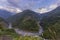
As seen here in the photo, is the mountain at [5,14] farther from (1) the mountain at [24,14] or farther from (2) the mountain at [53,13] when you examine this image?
(2) the mountain at [53,13]

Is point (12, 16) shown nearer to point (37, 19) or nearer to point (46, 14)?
point (37, 19)

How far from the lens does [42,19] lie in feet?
16.5

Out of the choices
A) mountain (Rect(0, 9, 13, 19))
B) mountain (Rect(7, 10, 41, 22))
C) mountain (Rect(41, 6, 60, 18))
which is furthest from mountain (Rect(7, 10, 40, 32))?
mountain (Rect(41, 6, 60, 18))

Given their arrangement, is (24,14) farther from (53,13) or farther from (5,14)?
(53,13)

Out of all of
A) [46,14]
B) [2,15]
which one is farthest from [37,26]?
[2,15]

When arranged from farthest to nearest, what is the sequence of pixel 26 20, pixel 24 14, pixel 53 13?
pixel 24 14 < pixel 53 13 < pixel 26 20

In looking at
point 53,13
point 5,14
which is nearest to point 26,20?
point 5,14

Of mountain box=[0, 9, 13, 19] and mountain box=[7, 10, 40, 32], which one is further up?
mountain box=[0, 9, 13, 19]

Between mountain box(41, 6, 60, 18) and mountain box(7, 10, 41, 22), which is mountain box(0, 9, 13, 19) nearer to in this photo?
mountain box(7, 10, 41, 22)

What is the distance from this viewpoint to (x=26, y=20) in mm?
4797

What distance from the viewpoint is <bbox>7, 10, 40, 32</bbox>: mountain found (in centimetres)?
475

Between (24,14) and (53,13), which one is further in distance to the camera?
(24,14)

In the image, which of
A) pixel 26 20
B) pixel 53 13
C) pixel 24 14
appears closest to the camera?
pixel 26 20

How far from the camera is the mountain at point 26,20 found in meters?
4.75
